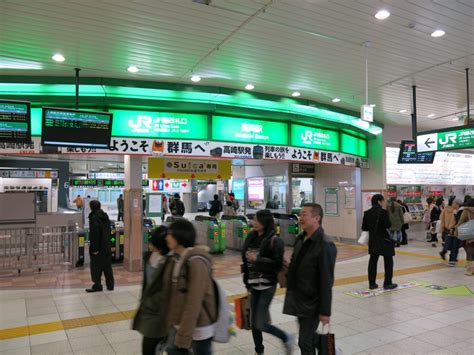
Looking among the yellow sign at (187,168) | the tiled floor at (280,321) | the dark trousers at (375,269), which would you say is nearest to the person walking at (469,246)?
the tiled floor at (280,321)

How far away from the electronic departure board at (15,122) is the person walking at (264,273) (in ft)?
15.5

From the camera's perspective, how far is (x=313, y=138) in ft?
32.6

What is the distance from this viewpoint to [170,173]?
375 inches

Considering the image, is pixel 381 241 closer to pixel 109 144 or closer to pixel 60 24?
pixel 109 144

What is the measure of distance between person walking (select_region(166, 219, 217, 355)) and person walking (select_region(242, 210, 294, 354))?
0.95 metres

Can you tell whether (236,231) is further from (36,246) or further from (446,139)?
(446,139)

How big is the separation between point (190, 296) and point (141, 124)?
237 inches

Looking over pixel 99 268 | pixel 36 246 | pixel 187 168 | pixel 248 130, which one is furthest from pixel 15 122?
pixel 248 130

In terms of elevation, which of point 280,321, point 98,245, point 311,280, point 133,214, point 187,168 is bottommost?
point 280,321

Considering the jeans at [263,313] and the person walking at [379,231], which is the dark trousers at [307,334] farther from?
the person walking at [379,231]

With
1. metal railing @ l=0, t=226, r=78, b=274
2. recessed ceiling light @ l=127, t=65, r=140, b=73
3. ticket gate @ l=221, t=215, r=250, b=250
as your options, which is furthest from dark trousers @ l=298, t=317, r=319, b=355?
ticket gate @ l=221, t=215, r=250, b=250

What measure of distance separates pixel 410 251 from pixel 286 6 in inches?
334

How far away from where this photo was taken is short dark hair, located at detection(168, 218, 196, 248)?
264 cm


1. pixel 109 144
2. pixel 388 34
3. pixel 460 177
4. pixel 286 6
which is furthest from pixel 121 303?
pixel 460 177
